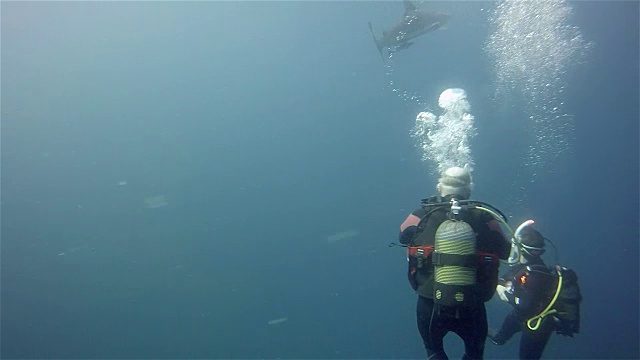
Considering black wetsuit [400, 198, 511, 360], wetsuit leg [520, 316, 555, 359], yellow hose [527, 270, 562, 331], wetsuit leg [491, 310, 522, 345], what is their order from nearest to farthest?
1. black wetsuit [400, 198, 511, 360]
2. yellow hose [527, 270, 562, 331]
3. wetsuit leg [520, 316, 555, 359]
4. wetsuit leg [491, 310, 522, 345]

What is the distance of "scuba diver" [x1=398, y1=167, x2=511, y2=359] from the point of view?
3512mm

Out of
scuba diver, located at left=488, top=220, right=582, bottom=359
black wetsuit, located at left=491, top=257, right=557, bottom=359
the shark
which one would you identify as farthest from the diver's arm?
the shark

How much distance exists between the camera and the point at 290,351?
58.5ft

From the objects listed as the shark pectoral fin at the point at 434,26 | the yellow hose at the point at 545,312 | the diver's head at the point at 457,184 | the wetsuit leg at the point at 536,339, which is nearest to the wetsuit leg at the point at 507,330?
the wetsuit leg at the point at 536,339

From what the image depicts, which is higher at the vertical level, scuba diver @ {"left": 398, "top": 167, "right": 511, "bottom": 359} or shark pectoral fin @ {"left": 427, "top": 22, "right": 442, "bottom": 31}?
shark pectoral fin @ {"left": 427, "top": 22, "right": 442, "bottom": 31}

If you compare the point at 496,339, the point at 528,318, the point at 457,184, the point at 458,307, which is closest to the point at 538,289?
the point at 528,318

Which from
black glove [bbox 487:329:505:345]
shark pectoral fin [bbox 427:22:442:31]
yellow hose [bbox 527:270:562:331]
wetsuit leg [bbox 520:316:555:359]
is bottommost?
black glove [bbox 487:329:505:345]

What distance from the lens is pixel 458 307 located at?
11.8ft

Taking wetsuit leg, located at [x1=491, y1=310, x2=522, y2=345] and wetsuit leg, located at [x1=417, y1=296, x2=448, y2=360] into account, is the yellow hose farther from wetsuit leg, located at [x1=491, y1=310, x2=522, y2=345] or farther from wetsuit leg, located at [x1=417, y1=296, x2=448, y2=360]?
wetsuit leg, located at [x1=417, y1=296, x2=448, y2=360]

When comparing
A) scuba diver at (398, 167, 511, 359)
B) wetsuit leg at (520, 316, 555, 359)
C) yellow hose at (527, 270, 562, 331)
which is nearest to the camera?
scuba diver at (398, 167, 511, 359)

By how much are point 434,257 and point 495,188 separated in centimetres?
2340

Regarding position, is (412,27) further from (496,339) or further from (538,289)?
(538,289)

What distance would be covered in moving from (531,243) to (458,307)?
1.89m

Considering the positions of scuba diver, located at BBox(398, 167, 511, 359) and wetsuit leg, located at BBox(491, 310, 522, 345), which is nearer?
scuba diver, located at BBox(398, 167, 511, 359)
